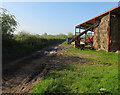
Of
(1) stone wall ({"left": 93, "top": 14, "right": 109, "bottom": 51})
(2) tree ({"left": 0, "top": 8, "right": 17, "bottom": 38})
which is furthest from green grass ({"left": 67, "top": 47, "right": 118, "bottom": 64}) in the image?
(2) tree ({"left": 0, "top": 8, "right": 17, "bottom": 38})

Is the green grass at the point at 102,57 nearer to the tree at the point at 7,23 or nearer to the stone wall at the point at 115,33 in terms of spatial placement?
the stone wall at the point at 115,33

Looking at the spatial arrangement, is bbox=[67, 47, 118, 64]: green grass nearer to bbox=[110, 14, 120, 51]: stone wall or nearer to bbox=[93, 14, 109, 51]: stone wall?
bbox=[110, 14, 120, 51]: stone wall

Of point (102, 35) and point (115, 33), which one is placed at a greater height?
point (115, 33)

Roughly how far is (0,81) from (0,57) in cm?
411

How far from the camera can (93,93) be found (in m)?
2.57

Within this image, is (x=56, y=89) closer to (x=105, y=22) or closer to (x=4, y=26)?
(x=4, y=26)

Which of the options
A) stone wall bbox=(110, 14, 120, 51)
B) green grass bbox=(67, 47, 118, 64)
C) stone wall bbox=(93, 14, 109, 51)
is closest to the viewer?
green grass bbox=(67, 47, 118, 64)

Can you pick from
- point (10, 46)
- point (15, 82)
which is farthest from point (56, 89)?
point (10, 46)

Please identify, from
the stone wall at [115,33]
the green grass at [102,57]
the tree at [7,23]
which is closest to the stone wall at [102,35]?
the stone wall at [115,33]

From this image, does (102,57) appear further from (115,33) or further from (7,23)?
(7,23)

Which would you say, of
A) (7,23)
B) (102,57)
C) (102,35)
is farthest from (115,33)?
(7,23)

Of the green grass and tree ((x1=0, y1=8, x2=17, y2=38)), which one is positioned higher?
tree ((x1=0, y1=8, x2=17, y2=38))

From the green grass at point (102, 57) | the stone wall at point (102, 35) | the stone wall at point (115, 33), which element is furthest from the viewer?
the stone wall at point (102, 35)

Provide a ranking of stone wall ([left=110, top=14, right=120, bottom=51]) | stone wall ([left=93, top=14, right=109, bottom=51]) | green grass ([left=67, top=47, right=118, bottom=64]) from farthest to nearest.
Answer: stone wall ([left=93, top=14, right=109, bottom=51]), stone wall ([left=110, top=14, right=120, bottom=51]), green grass ([left=67, top=47, right=118, bottom=64])
